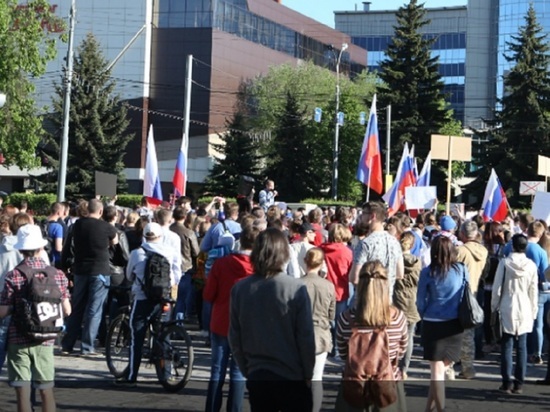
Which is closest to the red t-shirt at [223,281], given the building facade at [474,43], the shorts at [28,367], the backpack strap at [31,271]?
the backpack strap at [31,271]

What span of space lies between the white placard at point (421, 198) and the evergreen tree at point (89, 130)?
35.5m

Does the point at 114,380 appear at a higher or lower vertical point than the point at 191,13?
lower

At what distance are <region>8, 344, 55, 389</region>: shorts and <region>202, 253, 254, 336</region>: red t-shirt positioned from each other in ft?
4.55

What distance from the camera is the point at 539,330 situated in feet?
44.3

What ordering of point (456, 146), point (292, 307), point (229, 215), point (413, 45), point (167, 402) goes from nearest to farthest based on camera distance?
point (292, 307)
point (167, 402)
point (229, 215)
point (456, 146)
point (413, 45)

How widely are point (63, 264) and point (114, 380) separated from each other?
256 centimetres

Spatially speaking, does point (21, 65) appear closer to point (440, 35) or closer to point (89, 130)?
point (89, 130)

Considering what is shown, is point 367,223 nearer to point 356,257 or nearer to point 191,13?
point 356,257

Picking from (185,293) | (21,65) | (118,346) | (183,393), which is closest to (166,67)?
(21,65)

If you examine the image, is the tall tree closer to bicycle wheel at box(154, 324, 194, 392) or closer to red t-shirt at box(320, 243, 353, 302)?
red t-shirt at box(320, 243, 353, 302)

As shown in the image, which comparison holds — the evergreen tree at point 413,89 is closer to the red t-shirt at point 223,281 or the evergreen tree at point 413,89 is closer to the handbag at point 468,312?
the handbag at point 468,312

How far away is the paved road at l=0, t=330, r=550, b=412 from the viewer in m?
10.0

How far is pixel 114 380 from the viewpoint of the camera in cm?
1126

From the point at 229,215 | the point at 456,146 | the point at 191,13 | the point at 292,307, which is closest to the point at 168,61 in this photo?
the point at 191,13
